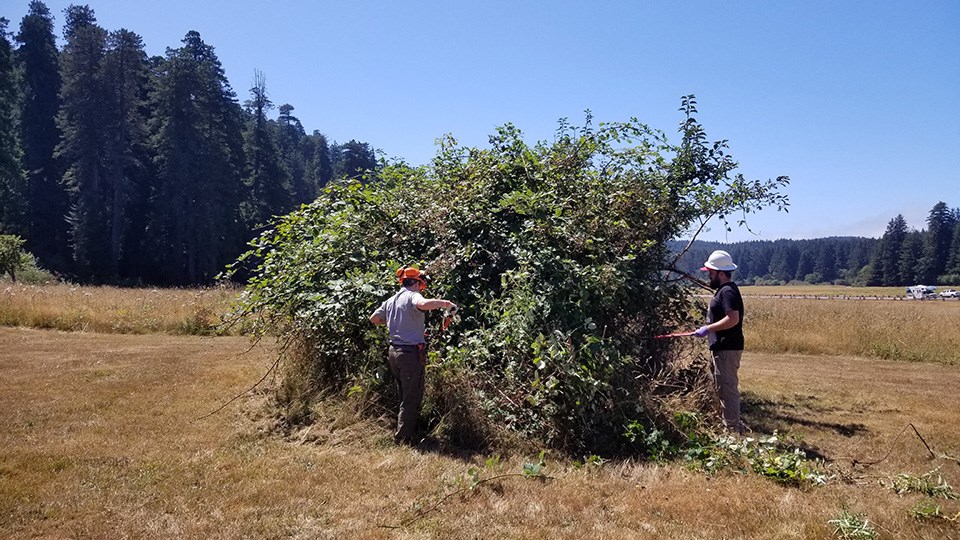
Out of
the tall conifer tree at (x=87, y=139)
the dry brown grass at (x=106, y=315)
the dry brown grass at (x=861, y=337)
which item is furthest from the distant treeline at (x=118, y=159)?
the dry brown grass at (x=861, y=337)

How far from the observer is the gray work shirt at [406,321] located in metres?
5.70

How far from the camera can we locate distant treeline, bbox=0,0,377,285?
3569 centimetres

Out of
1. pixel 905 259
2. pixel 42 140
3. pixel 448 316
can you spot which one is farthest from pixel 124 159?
pixel 905 259

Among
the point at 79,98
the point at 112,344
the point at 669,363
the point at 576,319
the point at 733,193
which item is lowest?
the point at 112,344

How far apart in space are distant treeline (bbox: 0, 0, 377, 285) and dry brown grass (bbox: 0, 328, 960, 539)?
107 feet

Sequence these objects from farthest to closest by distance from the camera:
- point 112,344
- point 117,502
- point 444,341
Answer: point 112,344
point 444,341
point 117,502

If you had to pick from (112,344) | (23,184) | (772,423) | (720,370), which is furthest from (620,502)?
(23,184)

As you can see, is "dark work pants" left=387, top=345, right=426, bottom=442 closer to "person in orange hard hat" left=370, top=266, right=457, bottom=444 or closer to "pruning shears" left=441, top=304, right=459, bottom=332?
"person in orange hard hat" left=370, top=266, right=457, bottom=444

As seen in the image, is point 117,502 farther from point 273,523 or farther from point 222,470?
point 273,523

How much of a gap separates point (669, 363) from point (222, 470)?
488cm

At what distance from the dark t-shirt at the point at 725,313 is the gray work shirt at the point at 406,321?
301cm

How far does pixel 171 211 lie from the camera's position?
37.5m

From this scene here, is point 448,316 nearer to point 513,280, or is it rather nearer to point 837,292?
point 513,280

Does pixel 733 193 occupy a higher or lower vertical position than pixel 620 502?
higher
